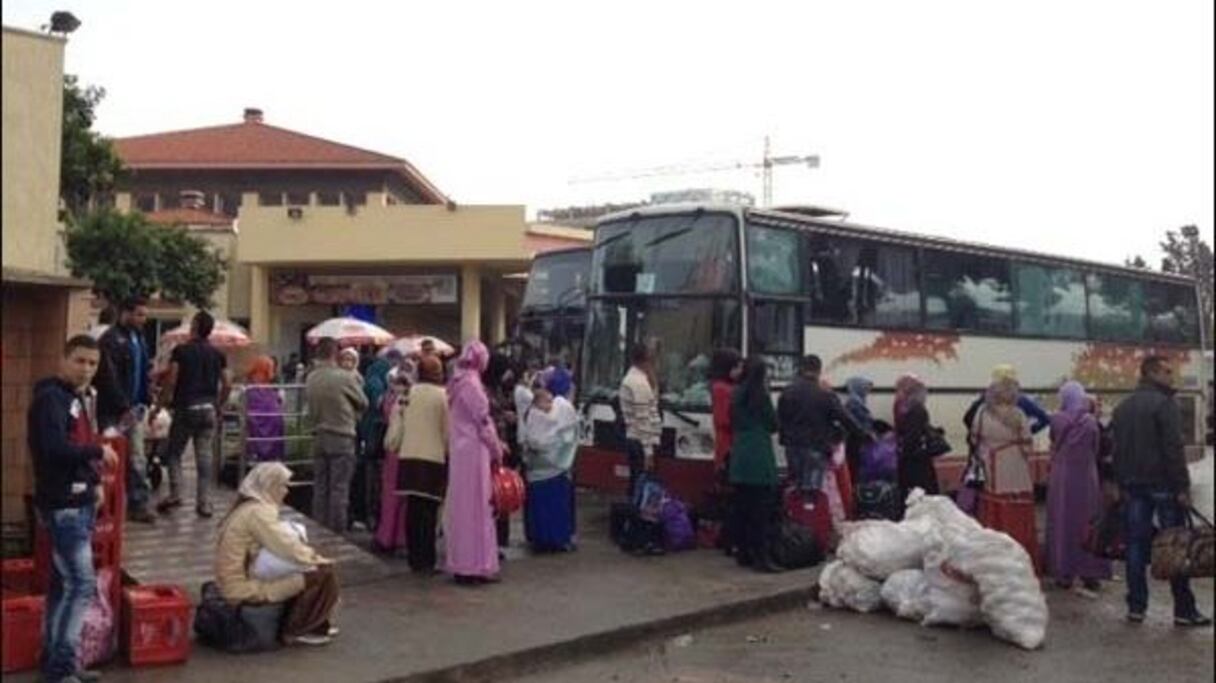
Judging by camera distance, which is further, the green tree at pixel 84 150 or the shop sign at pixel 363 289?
the shop sign at pixel 363 289

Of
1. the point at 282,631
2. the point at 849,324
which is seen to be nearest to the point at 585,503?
the point at 849,324

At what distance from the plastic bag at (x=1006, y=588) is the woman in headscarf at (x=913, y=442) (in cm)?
286

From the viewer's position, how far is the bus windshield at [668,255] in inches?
473

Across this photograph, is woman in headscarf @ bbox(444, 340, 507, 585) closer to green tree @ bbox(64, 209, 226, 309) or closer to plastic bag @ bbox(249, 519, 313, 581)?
plastic bag @ bbox(249, 519, 313, 581)

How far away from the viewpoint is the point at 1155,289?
1808 cm

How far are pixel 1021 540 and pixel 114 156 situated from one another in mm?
17758

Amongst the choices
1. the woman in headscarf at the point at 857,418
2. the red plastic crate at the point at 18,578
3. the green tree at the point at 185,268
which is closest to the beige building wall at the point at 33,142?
the red plastic crate at the point at 18,578

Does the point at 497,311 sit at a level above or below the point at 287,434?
above

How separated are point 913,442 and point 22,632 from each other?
292 inches

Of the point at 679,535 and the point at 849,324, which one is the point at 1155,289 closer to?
the point at 849,324

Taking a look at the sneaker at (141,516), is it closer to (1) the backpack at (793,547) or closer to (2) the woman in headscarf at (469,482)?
(2) the woman in headscarf at (469,482)

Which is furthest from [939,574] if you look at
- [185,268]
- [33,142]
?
[185,268]

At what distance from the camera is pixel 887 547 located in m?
8.84

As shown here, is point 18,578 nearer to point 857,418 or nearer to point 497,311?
point 857,418
